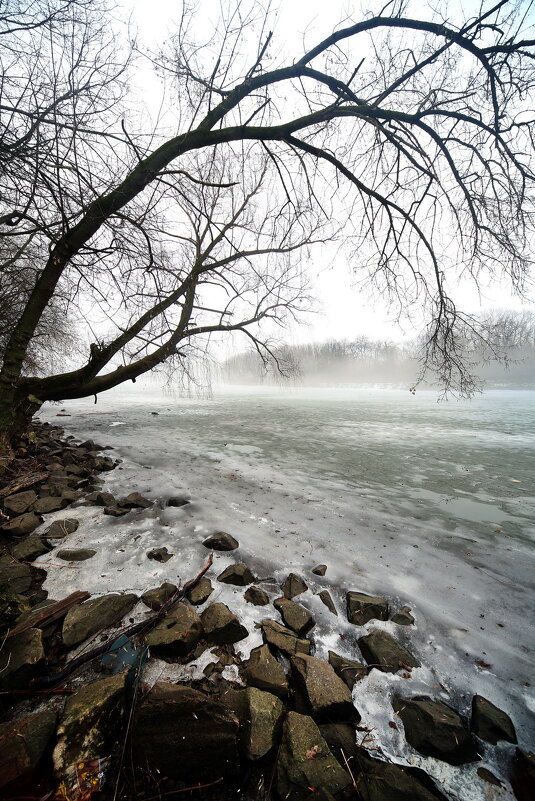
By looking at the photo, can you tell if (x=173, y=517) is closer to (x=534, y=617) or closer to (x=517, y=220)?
(x=534, y=617)

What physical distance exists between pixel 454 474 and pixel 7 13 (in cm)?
856

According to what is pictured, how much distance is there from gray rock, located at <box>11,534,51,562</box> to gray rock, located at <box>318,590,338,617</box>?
101 inches

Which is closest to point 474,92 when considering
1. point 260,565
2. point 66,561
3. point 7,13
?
point 7,13

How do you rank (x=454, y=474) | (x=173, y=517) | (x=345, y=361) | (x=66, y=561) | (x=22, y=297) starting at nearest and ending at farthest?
(x=66, y=561)
(x=173, y=517)
(x=454, y=474)
(x=22, y=297)
(x=345, y=361)

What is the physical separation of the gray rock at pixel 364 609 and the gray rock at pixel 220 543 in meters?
1.24

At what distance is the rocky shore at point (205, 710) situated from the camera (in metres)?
1.27

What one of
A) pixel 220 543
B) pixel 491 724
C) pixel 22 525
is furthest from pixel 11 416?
pixel 491 724

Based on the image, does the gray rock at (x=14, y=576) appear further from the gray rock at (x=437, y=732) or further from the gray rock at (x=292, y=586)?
the gray rock at (x=437, y=732)

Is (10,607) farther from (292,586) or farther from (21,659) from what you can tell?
(292,586)

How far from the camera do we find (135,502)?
401 centimetres

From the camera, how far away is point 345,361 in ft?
234

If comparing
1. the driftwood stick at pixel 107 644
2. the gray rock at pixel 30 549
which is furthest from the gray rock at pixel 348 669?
the gray rock at pixel 30 549

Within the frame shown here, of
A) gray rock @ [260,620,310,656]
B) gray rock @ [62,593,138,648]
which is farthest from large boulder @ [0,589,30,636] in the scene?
gray rock @ [260,620,310,656]

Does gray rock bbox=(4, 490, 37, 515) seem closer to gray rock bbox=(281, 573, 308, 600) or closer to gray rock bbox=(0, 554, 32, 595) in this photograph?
gray rock bbox=(0, 554, 32, 595)
